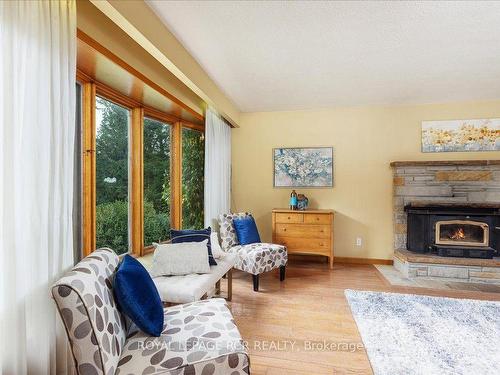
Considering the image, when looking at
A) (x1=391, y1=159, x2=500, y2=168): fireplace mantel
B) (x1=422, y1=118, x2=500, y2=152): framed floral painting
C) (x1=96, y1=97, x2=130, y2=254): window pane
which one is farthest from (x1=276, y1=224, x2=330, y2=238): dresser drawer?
(x1=96, y1=97, x2=130, y2=254): window pane

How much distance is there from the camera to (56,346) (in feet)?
4.55

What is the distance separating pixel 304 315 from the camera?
255 centimetres

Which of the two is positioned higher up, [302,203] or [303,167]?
[303,167]

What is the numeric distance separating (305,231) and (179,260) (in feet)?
7.29

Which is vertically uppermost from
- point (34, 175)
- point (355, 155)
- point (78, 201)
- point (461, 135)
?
point (461, 135)

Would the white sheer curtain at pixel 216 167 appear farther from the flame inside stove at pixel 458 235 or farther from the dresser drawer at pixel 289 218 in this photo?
the flame inside stove at pixel 458 235

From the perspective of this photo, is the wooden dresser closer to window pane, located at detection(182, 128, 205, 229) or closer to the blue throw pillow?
window pane, located at detection(182, 128, 205, 229)

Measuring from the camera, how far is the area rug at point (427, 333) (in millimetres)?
1793

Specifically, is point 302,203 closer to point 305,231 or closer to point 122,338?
point 305,231

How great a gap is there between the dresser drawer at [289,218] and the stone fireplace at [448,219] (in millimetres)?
1469

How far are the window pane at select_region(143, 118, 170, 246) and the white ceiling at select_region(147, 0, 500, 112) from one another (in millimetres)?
976

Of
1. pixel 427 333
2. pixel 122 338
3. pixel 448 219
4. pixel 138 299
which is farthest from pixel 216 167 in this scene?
pixel 448 219

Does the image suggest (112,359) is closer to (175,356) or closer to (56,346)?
(175,356)

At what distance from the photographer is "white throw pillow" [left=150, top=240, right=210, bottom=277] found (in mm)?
2311
